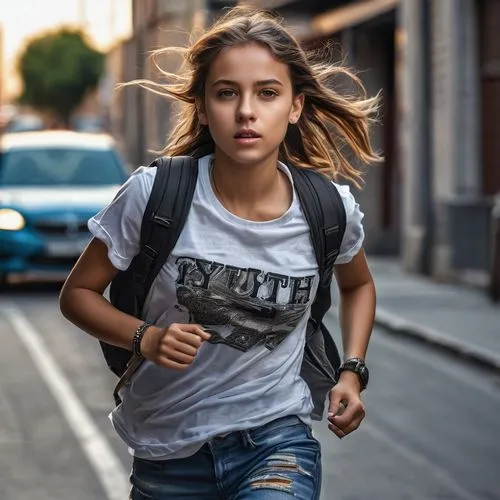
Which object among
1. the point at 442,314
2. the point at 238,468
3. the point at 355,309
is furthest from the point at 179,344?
the point at 442,314

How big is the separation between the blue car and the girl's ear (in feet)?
37.9

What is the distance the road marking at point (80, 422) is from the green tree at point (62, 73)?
4143 inches

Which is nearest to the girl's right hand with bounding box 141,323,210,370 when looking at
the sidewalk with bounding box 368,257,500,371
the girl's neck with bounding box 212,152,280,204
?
the girl's neck with bounding box 212,152,280,204

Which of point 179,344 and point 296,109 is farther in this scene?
point 296,109

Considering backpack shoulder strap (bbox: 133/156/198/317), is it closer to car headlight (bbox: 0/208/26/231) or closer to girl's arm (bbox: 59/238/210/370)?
girl's arm (bbox: 59/238/210/370)

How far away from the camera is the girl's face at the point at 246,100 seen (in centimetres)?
340

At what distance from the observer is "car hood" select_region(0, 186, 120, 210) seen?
1617cm

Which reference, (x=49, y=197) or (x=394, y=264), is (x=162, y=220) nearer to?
(x=49, y=197)

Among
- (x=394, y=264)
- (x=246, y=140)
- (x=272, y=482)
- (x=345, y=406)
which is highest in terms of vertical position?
(x=246, y=140)

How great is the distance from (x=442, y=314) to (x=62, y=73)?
10624 cm

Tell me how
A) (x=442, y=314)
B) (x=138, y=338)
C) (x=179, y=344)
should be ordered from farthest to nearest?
(x=442, y=314), (x=138, y=338), (x=179, y=344)

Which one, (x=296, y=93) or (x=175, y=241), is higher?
(x=296, y=93)

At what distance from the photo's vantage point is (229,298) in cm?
347

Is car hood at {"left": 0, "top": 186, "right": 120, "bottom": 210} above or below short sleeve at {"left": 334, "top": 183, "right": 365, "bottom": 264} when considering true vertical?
below
